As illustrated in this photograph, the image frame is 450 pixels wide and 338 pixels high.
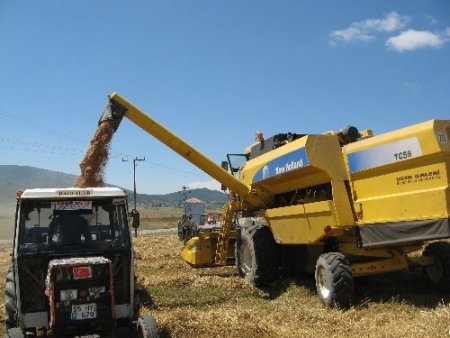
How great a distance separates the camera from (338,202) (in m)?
8.59

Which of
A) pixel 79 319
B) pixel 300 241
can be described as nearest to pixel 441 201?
pixel 300 241

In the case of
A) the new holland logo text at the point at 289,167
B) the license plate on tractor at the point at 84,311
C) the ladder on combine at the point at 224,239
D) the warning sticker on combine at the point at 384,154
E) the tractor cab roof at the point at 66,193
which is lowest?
the license plate on tractor at the point at 84,311

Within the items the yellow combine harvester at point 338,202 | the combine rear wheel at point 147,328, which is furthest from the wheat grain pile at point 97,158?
the combine rear wheel at point 147,328

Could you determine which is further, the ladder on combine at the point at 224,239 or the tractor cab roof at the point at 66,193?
the ladder on combine at the point at 224,239

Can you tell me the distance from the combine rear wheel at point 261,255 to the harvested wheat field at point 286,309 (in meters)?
0.25

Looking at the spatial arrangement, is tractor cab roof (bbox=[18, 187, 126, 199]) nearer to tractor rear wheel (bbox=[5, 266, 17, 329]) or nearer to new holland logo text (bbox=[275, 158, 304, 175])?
tractor rear wheel (bbox=[5, 266, 17, 329])

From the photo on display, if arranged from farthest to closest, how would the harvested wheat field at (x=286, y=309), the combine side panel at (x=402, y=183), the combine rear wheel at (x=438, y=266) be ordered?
the combine rear wheel at (x=438, y=266), the combine side panel at (x=402, y=183), the harvested wheat field at (x=286, y=309)

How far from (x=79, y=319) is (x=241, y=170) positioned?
7.31 meters

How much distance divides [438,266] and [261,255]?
139 inches

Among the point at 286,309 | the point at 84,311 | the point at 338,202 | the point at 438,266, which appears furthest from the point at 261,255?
the point at 84,311

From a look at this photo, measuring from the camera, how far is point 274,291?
1056 centimetres

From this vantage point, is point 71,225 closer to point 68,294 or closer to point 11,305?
point 68,294

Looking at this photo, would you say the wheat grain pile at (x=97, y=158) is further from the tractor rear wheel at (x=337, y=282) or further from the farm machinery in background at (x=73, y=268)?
the tractor rear wheel at (x=337, y=282)

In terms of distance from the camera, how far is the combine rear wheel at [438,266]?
9.11 meters
